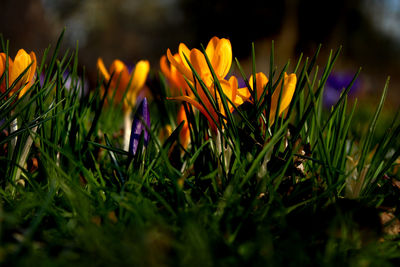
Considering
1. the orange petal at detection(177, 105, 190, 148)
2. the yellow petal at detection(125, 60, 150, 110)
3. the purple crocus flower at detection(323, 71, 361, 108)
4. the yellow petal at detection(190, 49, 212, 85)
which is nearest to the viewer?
the yellow petal at detection(190, 49, 212, 85)

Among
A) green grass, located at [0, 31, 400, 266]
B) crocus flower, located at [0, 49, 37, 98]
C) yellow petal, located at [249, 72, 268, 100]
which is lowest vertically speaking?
green grass, located at [0, 31, 400, 266]

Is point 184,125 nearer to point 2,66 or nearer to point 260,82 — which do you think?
point 260,82

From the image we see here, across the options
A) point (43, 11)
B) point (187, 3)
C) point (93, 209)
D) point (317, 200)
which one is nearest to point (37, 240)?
point (93, 209)

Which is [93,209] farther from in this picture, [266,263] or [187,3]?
→ [187,3]

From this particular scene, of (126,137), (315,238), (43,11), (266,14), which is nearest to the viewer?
(315,238)

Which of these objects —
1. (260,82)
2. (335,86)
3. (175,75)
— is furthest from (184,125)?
(335,86)

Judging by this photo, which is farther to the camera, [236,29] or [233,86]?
[236,29]

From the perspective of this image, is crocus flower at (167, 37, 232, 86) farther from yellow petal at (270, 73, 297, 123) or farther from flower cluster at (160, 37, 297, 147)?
yellow petal at (270, 73, 297, 123)

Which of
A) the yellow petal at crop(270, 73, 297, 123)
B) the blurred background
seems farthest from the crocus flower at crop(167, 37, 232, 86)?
the blurred background

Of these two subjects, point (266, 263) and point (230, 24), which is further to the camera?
point (230, 24)
